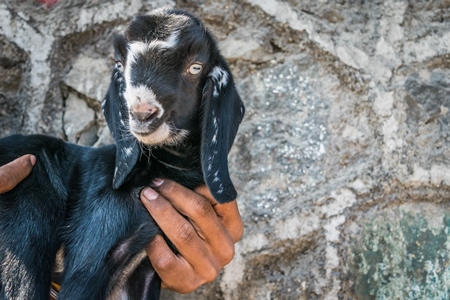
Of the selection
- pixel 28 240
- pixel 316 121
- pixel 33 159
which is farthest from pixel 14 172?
pixel 316 121

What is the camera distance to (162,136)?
6.48 feet

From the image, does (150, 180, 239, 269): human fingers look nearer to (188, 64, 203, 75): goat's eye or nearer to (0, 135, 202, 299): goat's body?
(0, 135, 202, 299): goat's body

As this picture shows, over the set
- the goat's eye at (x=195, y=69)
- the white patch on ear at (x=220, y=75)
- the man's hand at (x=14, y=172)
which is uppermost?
the goat's eye at (x=195, y=69)

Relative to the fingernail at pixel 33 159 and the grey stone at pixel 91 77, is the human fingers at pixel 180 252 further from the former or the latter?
the grey stone at pixel 91 77

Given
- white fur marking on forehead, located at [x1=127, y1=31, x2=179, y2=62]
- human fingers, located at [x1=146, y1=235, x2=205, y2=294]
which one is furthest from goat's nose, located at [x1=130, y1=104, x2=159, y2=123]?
human fingers, located at [x1=146, y1=235, x2=205, y2=294]

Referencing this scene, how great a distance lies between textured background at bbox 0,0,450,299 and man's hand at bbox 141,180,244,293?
0.33 metres

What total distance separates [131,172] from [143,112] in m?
0.30

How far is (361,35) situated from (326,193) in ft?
2.19

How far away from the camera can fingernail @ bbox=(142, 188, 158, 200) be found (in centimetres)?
207

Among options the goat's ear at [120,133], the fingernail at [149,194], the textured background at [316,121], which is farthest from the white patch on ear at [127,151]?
the textured background at [316,121]

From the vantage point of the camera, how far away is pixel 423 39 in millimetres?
2613

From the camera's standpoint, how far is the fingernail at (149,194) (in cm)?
207

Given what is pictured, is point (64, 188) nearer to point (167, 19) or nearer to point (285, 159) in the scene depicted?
point (167, 19)

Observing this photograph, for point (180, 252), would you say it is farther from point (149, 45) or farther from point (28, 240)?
point (149, 45)
